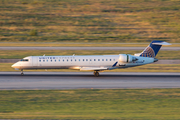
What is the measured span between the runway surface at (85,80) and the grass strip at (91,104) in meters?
2.05

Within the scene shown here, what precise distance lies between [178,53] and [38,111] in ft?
119

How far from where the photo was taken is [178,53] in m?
48.6

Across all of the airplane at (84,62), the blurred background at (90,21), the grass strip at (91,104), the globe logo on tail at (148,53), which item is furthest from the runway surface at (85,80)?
the blurred background at (90,21)

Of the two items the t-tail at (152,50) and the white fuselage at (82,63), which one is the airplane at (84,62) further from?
the t-tail at (152,50)

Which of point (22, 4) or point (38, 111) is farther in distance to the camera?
point (22, 4)

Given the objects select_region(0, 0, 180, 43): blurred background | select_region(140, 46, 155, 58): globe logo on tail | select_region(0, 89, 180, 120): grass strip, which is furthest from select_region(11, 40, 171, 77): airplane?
select_region(0, 0, 180, 43): blurred background

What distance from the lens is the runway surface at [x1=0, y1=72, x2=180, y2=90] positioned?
1057 inches

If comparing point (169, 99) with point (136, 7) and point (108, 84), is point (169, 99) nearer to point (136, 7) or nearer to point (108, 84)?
point (108, 84)

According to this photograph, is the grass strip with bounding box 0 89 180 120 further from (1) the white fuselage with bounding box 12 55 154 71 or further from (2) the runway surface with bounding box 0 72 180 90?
(1) the white fuselage with bounding box 12 55 154 71

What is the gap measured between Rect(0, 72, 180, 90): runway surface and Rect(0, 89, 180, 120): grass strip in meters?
2.05

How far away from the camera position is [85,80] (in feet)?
97.9

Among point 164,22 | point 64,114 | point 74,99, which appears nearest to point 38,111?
point 64,114

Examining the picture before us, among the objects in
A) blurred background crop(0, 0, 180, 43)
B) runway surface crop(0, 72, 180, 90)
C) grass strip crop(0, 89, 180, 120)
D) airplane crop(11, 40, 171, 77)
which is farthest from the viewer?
blurred background crop(0, 0, 180, 43)

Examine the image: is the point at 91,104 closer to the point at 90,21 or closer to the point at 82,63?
the point at 82,63
